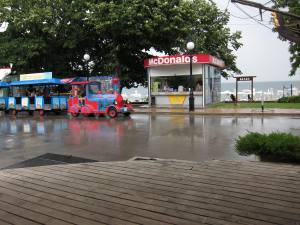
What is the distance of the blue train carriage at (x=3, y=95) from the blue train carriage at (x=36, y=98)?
0.41 meters

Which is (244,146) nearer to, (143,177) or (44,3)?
(143,177)

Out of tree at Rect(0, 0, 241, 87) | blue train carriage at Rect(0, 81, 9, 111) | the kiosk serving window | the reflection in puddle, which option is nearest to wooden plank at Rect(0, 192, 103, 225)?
the reflection in puddle

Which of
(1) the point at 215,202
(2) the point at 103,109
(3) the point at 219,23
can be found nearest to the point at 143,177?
(1) the point at 215,202

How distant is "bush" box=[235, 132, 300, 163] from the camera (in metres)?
6.94

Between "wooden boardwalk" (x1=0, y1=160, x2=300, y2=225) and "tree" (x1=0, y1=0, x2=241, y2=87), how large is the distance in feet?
76.1

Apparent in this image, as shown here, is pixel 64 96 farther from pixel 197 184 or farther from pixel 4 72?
pixel 197 184

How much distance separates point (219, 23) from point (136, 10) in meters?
14.5

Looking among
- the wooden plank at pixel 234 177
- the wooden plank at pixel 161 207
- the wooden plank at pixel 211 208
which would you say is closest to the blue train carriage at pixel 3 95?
the wooden plank at pixel 234 177

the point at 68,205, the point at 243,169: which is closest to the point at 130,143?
the point at 243,169

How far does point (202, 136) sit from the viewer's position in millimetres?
13156

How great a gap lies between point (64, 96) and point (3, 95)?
5.82 metres

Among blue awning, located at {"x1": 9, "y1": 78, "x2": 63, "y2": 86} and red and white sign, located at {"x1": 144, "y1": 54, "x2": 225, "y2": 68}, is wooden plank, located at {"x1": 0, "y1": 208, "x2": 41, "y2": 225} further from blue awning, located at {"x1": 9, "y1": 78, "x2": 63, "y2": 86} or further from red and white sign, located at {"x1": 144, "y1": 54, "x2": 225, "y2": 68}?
red and white sign, located at {"x1": 144, "y1": 54, "x2": 225, "y2": 68}

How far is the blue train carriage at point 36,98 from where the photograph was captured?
26.7 m

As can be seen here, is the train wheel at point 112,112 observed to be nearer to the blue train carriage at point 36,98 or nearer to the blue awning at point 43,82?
the blue train carriage at point 36,98
